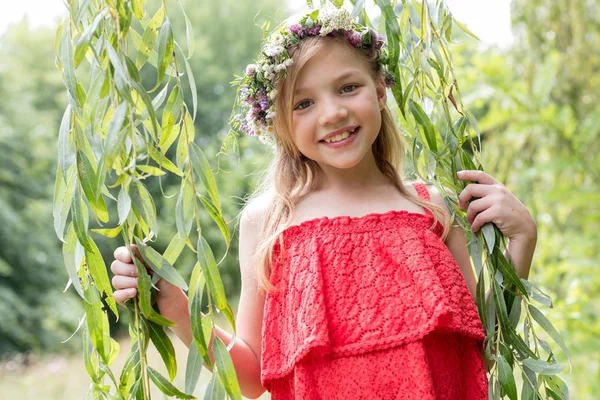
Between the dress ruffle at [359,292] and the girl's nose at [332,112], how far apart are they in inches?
9.0

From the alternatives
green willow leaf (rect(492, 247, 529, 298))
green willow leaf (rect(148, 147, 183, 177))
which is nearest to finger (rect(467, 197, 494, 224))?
green willow leaf (rect(492, 247, 529, 298))

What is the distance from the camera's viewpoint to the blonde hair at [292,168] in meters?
1.60

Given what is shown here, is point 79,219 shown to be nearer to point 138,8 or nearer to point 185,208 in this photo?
point 185,208

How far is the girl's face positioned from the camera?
156 cm

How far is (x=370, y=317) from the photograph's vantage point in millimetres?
1459

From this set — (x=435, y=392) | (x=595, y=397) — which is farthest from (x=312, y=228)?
(x=595, y=397)

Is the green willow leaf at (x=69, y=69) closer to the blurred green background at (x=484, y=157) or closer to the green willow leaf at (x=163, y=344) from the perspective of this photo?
the green willow leaf at (x=163, y=344)

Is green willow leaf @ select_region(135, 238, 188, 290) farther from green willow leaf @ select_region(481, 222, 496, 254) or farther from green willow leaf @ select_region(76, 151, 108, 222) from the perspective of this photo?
green willow leaf @ select_region(481, 222, 496, 254)

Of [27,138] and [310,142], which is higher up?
[27,138]

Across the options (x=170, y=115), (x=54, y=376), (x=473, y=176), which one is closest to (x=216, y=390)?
(x=170, y=115)

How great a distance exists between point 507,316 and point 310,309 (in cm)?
40

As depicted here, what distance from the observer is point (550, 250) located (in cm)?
375

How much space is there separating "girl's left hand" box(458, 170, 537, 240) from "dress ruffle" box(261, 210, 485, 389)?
6.0 inches

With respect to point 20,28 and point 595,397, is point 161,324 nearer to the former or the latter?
point 595,397
